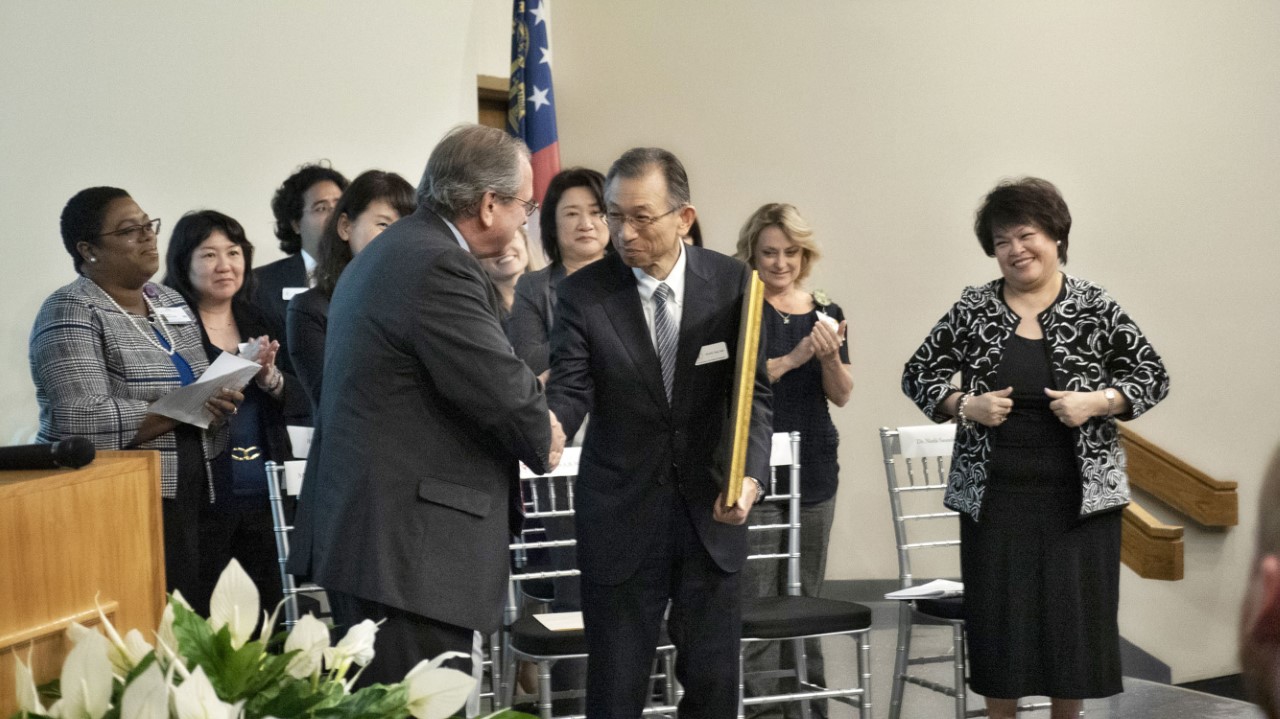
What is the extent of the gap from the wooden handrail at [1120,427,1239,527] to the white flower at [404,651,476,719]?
5470 mm

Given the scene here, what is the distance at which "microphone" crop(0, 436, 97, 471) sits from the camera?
137cm

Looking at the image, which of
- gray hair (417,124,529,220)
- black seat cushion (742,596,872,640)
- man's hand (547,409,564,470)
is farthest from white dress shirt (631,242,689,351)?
black seat cushion (742,596,872,640)

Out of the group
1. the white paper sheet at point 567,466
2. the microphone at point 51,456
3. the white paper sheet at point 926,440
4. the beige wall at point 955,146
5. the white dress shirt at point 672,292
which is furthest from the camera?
the beige wall at point 955,146

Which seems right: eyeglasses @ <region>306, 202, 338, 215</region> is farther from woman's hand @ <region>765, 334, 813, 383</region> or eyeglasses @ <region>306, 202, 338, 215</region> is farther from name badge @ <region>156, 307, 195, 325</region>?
woman's hand @ <region>765, 334, 813, 383</region>

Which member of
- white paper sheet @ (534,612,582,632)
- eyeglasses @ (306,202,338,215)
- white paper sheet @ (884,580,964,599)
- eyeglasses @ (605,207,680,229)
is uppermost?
eyeglasses @ (306,202,338,215)

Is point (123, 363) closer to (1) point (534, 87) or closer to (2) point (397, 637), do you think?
(2) point (397, 637)

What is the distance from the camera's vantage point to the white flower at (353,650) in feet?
3.13

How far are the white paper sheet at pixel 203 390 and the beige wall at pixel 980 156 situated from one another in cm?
338

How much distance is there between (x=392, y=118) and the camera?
5.17 m

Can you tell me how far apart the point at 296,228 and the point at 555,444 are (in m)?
2.22

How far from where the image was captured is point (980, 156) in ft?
20.2

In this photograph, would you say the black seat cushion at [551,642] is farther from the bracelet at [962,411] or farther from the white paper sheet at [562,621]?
the bracelet at [962,411]

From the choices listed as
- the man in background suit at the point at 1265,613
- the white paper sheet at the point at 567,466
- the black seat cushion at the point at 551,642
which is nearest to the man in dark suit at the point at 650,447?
the black seat cushion at the point at 551,642

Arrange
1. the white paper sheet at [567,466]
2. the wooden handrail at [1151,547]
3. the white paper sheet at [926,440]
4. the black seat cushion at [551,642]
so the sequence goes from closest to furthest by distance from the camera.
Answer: the black seat cushion at [551,642] < the white paper sheet at [567,466] < the white paper sheet at [926,440] < the wooden handrail at [1151,547]
